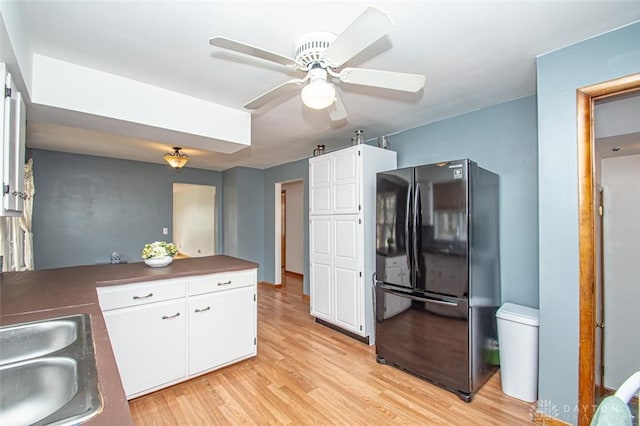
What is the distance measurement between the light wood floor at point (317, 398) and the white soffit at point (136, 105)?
6.94ft

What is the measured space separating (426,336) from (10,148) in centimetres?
284

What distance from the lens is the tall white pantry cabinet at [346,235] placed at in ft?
10.1

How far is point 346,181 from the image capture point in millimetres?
3236

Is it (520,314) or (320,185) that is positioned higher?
(320,185)

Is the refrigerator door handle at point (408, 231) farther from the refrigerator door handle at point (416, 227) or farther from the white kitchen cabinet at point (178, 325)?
the white kitchen cabinet at point (178, 325)

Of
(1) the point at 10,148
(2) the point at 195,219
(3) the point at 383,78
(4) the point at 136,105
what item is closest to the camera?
(1) the point at 10,148

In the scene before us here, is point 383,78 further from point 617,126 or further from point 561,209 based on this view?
point 617,126

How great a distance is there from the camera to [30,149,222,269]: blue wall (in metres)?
4.31

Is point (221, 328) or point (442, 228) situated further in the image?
point (221, 328)

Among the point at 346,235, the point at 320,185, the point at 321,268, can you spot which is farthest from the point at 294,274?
the point at 346,235

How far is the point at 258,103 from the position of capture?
1.90 meters

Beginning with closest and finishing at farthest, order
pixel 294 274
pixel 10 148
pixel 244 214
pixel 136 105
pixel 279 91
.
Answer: pixel 10 148 < pixel 279 91 < pixel 136 105 < pixel 244 214 < pixel 294 274

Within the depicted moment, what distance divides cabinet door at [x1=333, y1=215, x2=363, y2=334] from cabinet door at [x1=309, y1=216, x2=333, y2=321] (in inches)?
4.3

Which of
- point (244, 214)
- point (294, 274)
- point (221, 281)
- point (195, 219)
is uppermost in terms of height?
point (244, 214)
